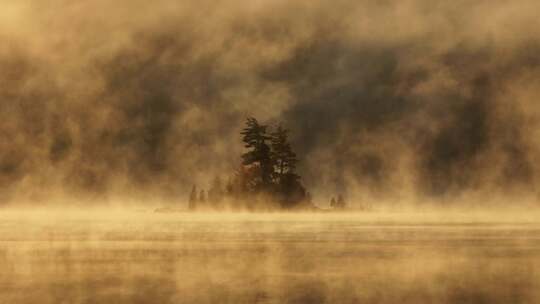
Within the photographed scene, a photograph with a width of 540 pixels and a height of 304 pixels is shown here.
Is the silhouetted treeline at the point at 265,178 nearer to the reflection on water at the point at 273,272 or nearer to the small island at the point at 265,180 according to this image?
the small island at the point at 265,180

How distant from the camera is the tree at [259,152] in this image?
265 feet

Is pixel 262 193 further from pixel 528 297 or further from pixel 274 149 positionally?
pixel 528 297

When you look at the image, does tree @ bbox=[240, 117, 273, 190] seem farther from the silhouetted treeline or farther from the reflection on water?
the reflection on water

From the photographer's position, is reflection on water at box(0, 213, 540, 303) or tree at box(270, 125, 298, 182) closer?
reflection on water at box(0, 213, 540, 303)

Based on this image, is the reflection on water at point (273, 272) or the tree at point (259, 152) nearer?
the reflection on water at point (273, 272)

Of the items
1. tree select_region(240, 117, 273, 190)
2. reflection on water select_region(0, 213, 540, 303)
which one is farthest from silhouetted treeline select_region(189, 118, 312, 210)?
reflection on water select_region(0, 213, 540, 303)

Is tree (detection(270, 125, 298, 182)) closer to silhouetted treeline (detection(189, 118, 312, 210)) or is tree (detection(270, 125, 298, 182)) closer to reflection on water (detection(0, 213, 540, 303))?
silhouetted treeline (detection(189, 118, 312, 210))

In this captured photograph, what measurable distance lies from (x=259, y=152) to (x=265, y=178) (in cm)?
253

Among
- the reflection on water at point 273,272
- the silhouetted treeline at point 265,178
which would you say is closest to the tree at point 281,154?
the silhouetted treeline at point 265,178

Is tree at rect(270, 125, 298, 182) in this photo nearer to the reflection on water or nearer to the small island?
the small island

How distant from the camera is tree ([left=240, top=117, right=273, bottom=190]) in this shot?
80.9 meters

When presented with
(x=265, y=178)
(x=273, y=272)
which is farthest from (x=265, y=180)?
(x=273, y=272)

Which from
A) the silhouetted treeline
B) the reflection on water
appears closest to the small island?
the silhouetted treeline

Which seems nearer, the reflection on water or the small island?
the reflection on water
